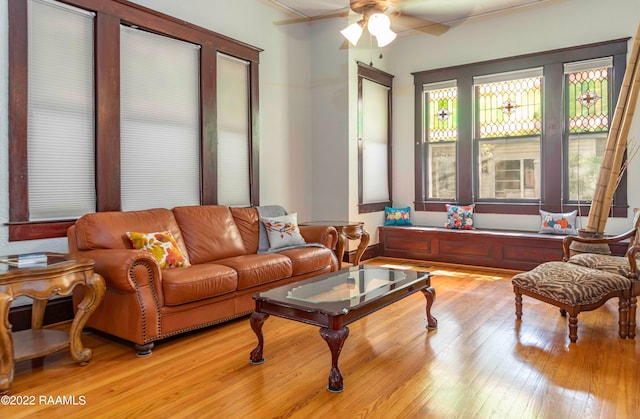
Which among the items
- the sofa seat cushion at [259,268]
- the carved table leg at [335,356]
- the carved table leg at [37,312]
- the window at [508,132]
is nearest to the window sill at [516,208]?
the window at [508,132]

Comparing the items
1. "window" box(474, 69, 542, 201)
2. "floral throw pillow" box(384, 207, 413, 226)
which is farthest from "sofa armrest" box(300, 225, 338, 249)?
"window" box(474, 69, 542, 201)

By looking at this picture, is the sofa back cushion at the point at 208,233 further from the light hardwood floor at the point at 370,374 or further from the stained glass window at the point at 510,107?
the stained glass window at the point at 510,107

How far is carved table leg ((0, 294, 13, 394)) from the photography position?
92.0 inches

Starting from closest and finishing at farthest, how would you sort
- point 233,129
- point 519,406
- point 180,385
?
1. point 519,406
2. point 180,385
3. point 233,129

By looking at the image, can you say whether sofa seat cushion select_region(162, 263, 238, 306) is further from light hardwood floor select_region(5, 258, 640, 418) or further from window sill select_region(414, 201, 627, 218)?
window sill select_region(414, 201, 627, 218)

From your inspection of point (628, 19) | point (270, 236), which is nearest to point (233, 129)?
point (270, 236)

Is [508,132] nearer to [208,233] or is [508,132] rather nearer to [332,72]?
[332,72]

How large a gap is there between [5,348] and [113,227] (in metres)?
1.18

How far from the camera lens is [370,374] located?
2.57 meters

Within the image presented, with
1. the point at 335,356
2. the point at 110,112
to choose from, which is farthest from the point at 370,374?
the point at 110,112

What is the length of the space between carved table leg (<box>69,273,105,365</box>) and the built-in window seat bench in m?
4.56

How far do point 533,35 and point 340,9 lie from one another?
2.59 meters

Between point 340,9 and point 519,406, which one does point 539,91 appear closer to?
point 340,9

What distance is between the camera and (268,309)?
8.89ft
